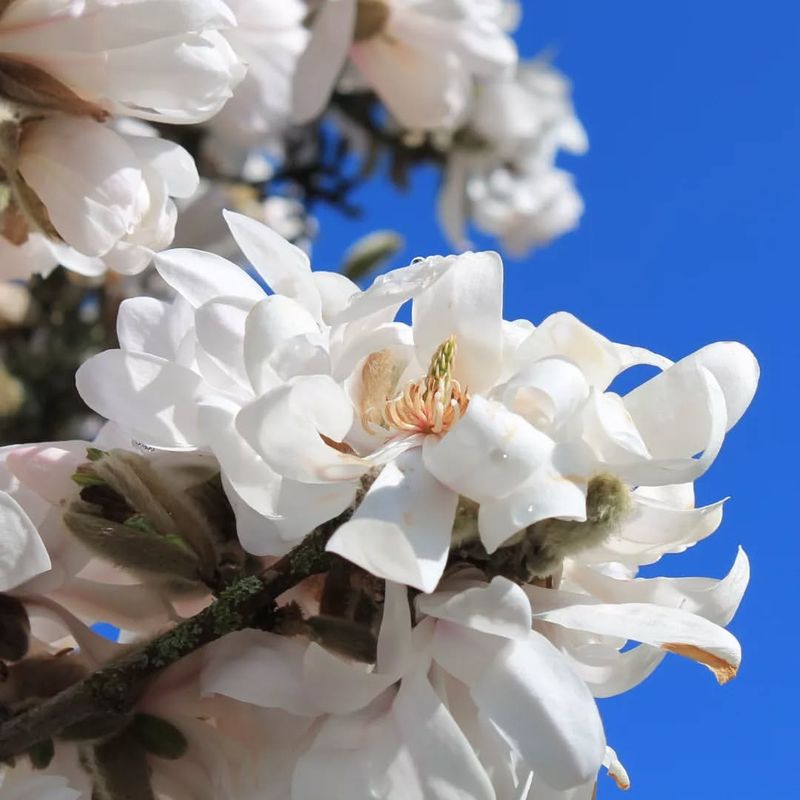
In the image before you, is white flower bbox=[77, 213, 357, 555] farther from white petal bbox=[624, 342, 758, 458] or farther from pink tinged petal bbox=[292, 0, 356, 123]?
pink tinged petal bbox=[292, 0, 356, 123]

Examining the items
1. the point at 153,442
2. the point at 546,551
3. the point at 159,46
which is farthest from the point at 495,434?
the point at 159,46

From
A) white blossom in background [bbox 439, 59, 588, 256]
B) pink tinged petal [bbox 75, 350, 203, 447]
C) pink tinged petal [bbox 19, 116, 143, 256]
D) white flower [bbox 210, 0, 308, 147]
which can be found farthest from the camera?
white blossom in background [bbox 439, 59, 588, 256]

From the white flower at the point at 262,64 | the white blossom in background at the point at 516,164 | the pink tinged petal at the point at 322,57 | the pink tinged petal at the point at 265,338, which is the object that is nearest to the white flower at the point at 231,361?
the pink tinged petal at the point at 265,338

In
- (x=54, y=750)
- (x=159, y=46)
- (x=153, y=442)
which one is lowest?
(x=54, y=750)

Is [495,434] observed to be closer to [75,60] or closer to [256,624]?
[256,624]

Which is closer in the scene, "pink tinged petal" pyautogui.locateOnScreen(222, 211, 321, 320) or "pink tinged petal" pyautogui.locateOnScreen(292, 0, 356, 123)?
"pink tinged petal" pyautogui.locateOnScreen(222, 211, 321, 320)

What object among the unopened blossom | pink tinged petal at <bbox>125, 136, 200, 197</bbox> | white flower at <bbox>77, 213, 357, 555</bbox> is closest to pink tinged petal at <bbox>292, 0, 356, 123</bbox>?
the unopened blossom
